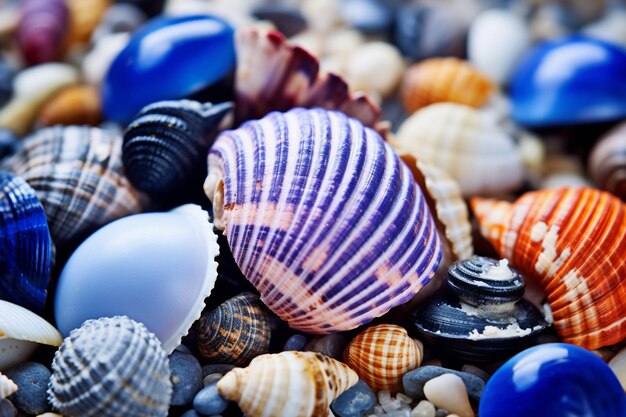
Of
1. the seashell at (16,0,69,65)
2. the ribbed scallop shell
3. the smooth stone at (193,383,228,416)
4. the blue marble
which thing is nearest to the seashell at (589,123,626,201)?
the blue marble

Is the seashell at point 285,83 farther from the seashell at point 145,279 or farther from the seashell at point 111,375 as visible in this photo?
the seashell at point 111,375

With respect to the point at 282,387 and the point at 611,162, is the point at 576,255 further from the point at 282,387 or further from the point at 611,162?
the point at 282,387

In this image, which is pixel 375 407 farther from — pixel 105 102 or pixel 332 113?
pixel 105 102

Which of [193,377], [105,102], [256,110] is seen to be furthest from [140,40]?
[193,377]

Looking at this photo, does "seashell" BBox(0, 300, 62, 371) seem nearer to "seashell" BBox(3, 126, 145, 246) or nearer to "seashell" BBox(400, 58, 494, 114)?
"seashell" BBox(3, 126, 145, 246)

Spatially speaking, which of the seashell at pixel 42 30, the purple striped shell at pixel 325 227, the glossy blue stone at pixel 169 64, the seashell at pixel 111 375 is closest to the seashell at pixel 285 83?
the glossy blue stone at pixel 169 64
